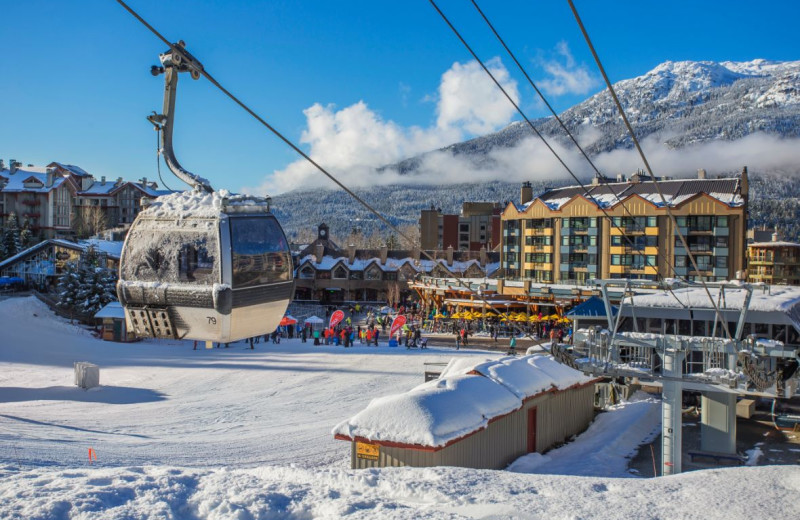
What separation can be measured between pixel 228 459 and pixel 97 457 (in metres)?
2.94

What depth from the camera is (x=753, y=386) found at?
16.0m

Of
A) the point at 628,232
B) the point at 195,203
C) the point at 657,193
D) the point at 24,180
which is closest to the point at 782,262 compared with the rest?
the point at 657,193

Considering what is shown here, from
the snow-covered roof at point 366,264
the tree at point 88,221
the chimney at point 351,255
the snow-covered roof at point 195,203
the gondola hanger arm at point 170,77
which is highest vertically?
the tree at point 88,221

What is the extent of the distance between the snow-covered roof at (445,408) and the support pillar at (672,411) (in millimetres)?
3351

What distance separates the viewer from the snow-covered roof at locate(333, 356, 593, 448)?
13836 millimetres

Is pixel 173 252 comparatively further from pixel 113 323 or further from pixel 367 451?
pixel 113 323

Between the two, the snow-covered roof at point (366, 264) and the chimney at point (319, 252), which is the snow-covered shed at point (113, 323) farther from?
the chimney at point (319, 252)

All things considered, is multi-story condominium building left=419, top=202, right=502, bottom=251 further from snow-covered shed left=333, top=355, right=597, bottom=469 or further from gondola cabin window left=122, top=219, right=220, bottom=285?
gondola cabin window left=122, top=219, right=220, bottom=285

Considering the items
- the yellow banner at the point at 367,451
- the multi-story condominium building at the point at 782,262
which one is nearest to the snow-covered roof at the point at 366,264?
the multi-story condominium building at the point at 782,262

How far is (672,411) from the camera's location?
15578 mm

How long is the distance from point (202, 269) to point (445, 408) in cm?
992

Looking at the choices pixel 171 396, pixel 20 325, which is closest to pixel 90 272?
pixel 20 325

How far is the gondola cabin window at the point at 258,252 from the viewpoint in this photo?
5.41m

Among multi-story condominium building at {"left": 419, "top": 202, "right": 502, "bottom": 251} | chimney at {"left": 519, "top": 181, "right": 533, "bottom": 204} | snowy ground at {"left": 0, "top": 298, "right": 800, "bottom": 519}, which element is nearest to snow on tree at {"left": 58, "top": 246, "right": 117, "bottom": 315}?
snowy ground at {"left": 0, "top": 298, "right": 800, "bottom": 519}
